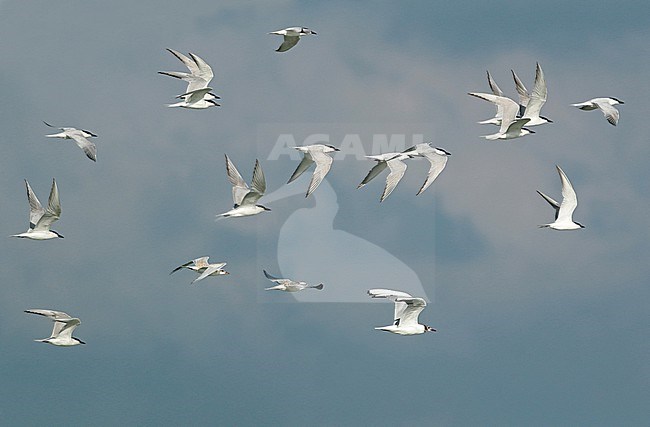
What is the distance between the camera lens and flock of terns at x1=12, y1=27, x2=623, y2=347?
40250mm

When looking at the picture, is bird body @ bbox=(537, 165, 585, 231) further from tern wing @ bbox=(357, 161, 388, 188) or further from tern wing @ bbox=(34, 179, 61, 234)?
tern wing @ bbox=(34, 179, 61, 234)

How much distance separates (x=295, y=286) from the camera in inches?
1677

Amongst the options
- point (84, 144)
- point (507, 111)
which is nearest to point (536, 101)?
point (507, 111)

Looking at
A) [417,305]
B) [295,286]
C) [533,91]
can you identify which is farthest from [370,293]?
[533,91]

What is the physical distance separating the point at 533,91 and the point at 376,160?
5396 millimetres

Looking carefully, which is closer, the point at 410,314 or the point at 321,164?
the point at 410,314

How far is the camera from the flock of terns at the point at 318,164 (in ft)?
132

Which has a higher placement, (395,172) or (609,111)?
(609,111)

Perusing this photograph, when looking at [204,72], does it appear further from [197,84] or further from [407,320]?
[407,320]

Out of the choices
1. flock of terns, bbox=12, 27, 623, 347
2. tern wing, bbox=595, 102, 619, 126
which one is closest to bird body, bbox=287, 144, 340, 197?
flock of terns, bbox=12, 27, 623, 347

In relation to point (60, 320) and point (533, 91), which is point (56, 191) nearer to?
point (60, 320)

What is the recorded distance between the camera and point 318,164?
4162 cm

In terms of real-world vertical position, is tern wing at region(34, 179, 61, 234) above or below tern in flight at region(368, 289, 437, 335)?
above

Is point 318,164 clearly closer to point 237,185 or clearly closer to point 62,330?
point 237,185
